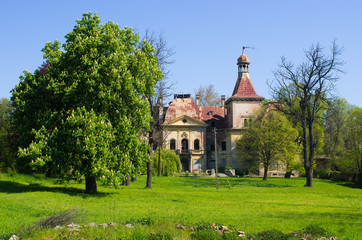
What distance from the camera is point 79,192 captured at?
21828mm

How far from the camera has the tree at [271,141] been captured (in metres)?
46.9

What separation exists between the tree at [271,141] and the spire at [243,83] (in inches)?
516

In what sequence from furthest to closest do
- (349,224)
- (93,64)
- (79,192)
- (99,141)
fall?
1. (79,192)
2. (93,64)
3. (99,141)
4. (349,224)

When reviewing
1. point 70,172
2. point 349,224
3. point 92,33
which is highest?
point 92,33

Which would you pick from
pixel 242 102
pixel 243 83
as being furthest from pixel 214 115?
pixel 243 83

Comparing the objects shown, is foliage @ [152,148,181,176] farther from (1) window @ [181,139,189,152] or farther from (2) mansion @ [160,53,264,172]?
(1) window @ [181,139,189,152]

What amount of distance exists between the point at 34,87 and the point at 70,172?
5.34m

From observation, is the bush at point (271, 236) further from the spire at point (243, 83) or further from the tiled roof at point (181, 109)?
the spire at point (243, 83)

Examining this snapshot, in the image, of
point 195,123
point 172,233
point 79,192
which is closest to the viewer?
point 172,233

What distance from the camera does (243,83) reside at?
64.6 meters

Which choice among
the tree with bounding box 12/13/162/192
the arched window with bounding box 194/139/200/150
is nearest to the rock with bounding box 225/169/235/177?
the arched window with bounding box 194/139/200/150

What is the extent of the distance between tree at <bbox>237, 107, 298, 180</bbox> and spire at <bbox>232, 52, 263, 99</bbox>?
13.1 metres

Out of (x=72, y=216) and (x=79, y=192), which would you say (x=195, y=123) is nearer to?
(x=79, y=192)

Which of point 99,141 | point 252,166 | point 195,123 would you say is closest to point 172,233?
point 99,141
